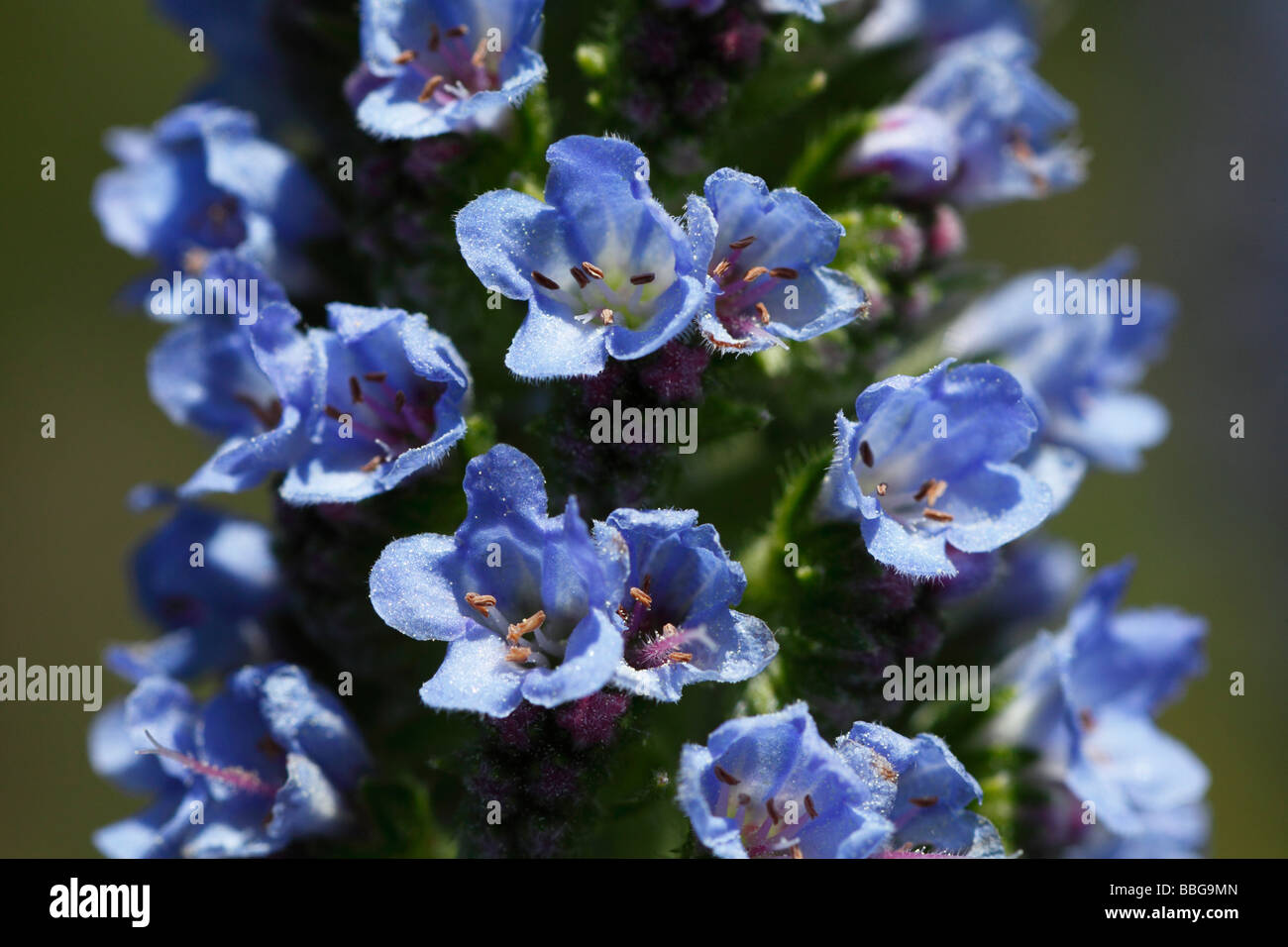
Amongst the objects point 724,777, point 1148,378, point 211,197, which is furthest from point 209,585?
point 1148,378

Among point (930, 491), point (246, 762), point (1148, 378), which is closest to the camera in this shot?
point (930, 491)

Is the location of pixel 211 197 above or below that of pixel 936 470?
above

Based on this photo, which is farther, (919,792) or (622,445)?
(622,445)

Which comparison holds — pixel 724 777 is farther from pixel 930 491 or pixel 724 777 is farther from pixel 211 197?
pixel 211 197

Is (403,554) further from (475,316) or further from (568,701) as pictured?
(475,316)

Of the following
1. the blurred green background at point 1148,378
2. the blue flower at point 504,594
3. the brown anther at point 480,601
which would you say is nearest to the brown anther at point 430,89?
the blue flower at point 504,594
